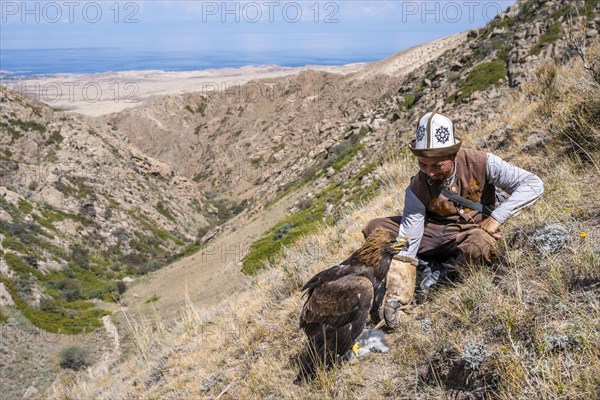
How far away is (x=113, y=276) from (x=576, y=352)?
3675 cm

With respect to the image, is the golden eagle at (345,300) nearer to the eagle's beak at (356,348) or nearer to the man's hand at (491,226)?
the eagle's beak at (356,348)

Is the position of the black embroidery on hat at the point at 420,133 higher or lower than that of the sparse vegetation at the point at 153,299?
higher

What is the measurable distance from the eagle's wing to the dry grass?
0.88 ft

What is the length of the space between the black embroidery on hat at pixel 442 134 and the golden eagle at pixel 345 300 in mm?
852

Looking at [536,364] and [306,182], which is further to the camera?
[306,182]

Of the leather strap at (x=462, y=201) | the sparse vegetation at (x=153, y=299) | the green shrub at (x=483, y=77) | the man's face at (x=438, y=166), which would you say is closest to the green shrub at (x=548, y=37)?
the green shrub at (x=483, y=77)

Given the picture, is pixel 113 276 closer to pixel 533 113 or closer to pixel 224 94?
pixel 533 113

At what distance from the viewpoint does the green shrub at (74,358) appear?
1916cm

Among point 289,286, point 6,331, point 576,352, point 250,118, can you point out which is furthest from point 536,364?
point 250,118

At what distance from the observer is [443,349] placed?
310 cm

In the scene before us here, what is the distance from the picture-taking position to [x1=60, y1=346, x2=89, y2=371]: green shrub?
754 inches

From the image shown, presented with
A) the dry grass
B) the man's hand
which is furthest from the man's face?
the dry grass

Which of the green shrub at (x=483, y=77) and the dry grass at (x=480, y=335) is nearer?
the dry grass at (x=480, y=335)

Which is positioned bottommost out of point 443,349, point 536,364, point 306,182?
point 306,182
